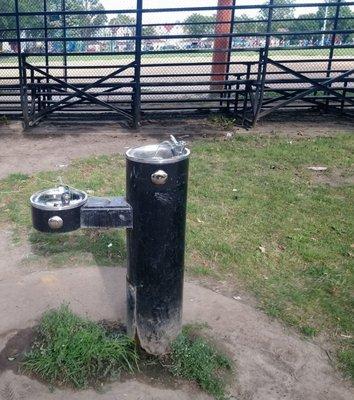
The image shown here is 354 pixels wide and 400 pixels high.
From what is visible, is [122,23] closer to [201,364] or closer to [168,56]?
[201,364]

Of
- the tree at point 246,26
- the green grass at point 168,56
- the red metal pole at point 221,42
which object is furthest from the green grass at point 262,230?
the tree at point 246,26

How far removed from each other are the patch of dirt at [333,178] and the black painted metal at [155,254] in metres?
3.63

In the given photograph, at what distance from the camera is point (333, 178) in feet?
19.3

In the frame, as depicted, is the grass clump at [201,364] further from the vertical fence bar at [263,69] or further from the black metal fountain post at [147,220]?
the vertical fence bar at [263,69]

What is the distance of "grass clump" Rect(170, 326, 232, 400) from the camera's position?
2486 millimetres

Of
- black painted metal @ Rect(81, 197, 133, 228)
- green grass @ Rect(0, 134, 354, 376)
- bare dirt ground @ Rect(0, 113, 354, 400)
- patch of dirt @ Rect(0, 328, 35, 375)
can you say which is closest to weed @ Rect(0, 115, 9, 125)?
green grass @ Rect(0, 134, 354, 376)

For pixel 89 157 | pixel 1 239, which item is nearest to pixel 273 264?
pixel 1 239

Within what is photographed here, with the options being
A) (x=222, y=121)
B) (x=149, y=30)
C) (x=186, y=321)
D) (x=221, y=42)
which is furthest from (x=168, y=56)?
(x=186, y=321)

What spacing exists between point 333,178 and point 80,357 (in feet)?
14.1

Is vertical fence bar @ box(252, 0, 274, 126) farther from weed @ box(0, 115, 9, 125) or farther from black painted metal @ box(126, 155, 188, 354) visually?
black painted metal @ box(126, 155, 188, 354)

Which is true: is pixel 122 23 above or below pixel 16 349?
above

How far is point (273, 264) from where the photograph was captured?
3854 millimetres

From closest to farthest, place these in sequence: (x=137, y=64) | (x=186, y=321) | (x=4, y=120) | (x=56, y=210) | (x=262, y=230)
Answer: (x=56, y=210)
(x=186, y=321)
(x=262, y=230)
(x=137, y=64)
(x=4, y=120)

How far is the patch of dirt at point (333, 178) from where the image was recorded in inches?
225
